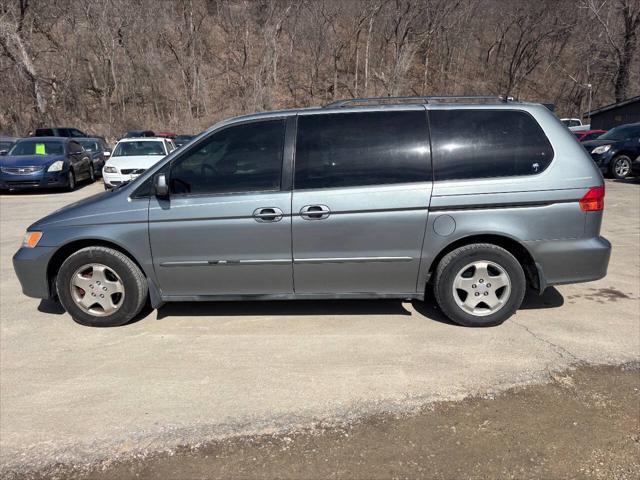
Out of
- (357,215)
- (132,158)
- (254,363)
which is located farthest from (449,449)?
(132,158)

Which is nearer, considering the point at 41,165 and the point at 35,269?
the point at 35,269

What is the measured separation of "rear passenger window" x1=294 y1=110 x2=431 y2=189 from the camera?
4.05 metres

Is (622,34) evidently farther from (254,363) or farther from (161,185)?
(254,363)

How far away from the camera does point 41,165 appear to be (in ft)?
44.3

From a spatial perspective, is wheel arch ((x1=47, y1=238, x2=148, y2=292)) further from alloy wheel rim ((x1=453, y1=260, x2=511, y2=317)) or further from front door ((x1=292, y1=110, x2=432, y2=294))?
alloy wheel rim ((x1=453, y1=260, x2=511, y2=317))

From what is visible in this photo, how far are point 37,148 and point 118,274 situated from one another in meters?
12.5

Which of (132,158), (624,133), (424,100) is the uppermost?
(424,100)

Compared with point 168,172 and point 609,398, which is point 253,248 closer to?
point 168,172

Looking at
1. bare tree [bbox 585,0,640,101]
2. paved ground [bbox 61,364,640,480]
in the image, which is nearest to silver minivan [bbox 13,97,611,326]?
paved ground [bbox 61,364,640,480]

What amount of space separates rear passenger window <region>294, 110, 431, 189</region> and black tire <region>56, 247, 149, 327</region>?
5.37 ft

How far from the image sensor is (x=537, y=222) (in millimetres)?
4066

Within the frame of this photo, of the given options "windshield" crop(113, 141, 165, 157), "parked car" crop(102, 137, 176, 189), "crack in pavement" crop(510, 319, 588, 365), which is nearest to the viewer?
"crack in pavement" crop(510, 319, 588, 365)

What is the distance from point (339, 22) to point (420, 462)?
169ft

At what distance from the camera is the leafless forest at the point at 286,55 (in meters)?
37.6
